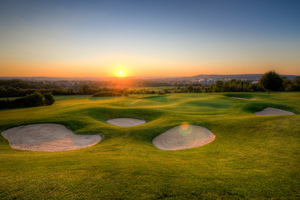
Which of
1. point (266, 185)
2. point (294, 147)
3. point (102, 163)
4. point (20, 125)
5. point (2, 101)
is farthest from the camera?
point (2, 101)

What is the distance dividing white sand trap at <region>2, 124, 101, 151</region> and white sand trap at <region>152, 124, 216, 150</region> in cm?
612

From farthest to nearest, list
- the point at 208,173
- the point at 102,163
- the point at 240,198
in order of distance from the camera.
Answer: the point at 102,163 → the point at 208,173 → the point at 240,198

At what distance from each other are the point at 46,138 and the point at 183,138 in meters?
13.6

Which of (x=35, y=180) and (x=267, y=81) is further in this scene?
(x=267, y=81)

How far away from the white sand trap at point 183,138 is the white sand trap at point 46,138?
6.12 meters

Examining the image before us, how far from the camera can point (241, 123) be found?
13.5m

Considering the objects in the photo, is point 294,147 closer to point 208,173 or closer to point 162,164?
point 208,173

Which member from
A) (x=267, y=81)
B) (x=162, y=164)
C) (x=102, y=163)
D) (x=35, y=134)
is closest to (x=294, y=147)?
(x=162, y=164)

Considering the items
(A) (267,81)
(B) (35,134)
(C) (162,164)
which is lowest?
(B) (35,134)

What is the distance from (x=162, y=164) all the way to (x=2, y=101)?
48959 mm

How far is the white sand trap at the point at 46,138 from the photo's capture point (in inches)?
464

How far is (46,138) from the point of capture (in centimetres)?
1366

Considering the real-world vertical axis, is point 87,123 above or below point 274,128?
below

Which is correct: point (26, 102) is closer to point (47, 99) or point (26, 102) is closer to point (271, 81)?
point (47, 99)
